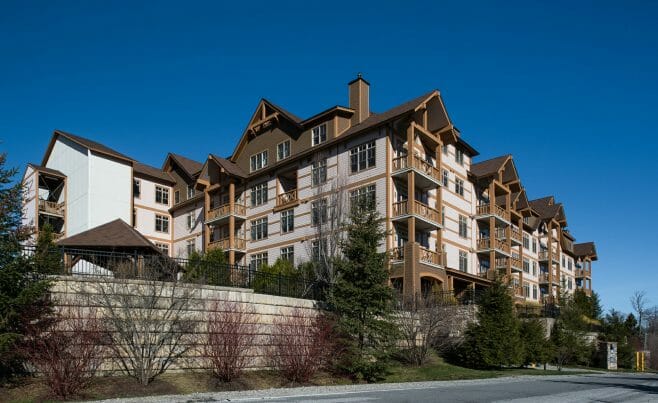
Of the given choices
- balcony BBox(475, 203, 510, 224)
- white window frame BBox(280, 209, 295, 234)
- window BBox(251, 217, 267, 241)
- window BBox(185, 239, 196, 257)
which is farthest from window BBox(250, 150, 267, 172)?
balcony BBox(475, 203, 510, 224)

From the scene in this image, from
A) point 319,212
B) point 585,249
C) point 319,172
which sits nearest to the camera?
point 319,212

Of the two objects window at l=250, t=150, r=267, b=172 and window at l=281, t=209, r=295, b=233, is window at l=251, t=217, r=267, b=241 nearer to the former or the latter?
window at l=281, t=209, r=295, b=233

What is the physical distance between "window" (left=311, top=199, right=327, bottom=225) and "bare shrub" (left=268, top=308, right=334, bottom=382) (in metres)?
14.7

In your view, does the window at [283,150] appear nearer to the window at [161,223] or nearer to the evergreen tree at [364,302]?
the window at [161,223]

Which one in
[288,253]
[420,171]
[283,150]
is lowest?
[288,253]

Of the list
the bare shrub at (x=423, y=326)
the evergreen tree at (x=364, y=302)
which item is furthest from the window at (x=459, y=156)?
the evergreen tree at (x=364, y=302)

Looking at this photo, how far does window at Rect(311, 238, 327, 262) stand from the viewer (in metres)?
35.2

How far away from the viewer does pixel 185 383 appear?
1788 centimetres

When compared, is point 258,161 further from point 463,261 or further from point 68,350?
point 68,350

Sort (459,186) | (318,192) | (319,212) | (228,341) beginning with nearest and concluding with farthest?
(228,341), (319,212), (318,192), (459,186)

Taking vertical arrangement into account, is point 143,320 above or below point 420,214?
below

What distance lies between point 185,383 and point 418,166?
21731mm

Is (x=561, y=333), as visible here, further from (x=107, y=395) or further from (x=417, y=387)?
(x=107, y=395)

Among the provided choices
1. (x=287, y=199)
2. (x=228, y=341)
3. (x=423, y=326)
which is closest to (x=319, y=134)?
(x=287, y=199)
